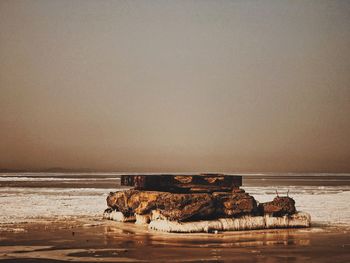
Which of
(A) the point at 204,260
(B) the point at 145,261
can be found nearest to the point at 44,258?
(B) the point at 145,261

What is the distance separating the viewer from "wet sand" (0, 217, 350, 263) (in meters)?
12.7

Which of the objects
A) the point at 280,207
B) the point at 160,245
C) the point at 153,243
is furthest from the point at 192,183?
the point at 160,245

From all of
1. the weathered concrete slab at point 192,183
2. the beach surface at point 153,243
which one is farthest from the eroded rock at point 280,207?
the weathered concrete slab at point 192,183

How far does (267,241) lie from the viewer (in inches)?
611

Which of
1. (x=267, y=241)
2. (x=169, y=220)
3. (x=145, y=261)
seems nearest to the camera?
(x=145, y=261)

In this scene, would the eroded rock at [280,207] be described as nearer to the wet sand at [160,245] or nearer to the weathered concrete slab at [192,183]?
the wet sand at [160,245]

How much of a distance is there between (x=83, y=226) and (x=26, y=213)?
A: 6184 millimetres

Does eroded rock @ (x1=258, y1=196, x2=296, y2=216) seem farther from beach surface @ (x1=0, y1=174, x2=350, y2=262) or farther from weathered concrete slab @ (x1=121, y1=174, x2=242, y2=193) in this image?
weathered concrete slab @ (x1=121, y1=174, x2=242, y2=193)

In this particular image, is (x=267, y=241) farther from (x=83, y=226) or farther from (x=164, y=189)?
(x=83, y=226)

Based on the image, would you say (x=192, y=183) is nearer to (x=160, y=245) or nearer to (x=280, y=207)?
(x=280, y=207)

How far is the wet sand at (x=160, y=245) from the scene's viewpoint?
12656mm

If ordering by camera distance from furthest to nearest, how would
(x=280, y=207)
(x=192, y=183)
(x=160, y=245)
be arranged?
(x=192, y=183), (x=280, y=207), (x=160, y=245)

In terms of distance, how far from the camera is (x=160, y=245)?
14.6m

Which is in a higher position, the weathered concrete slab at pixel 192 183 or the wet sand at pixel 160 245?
the weathered concrete slab at pixel 192 183
